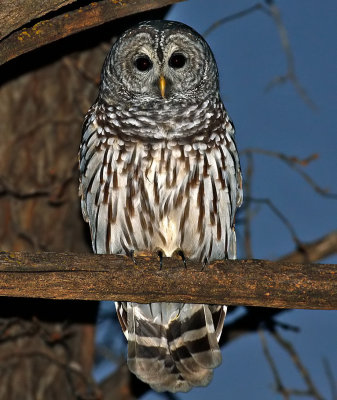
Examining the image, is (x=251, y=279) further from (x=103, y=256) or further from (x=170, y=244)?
(x=170, y=244)

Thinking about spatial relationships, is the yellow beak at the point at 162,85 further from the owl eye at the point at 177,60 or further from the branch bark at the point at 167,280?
the branch bark at the point at 167,280

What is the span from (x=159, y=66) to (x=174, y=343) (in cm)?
180

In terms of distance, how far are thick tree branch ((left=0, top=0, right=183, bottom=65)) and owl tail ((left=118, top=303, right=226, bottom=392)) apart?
1.85 metres

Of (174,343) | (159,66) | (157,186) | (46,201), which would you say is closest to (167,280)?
(157,186)

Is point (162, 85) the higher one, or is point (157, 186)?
point (162, 85)

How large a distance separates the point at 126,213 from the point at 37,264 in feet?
3.65

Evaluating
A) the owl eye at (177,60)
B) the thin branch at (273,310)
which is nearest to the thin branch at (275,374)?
the thin branch at (273,310)

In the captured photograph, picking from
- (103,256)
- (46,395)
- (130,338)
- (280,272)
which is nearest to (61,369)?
(46,395)

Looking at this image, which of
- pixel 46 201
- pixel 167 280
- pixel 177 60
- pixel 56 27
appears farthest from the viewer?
pixel 46 201

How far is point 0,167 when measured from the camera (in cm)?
546

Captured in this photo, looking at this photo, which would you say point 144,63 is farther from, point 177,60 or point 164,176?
point 164,176

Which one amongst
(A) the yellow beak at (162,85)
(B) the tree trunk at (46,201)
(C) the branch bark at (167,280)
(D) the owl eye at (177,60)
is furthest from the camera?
(B) the tree trunk at (46,201)

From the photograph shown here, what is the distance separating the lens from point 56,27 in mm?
4219

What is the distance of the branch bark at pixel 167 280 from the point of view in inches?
142
